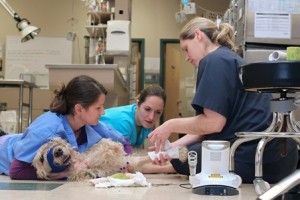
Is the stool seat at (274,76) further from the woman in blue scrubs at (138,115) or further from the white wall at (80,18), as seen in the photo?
the white wall at (80,18)

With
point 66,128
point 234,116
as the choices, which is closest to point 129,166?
point 66,128

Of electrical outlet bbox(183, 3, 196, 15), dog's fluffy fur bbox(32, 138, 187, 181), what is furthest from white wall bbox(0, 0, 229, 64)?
dog's fluffy fur bbox(32, 138, 187, 181)

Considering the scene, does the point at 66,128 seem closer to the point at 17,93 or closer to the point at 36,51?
the point at 17,93

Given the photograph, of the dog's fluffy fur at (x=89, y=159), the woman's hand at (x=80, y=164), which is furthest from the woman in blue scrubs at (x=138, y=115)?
the woman's hand at (x=80, y=164)

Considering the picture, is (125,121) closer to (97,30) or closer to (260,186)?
(260,186)

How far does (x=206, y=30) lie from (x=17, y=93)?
14.9 ft

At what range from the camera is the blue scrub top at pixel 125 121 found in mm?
2566

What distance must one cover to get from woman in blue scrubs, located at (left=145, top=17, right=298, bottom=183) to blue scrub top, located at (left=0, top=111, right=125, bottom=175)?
1.18ft

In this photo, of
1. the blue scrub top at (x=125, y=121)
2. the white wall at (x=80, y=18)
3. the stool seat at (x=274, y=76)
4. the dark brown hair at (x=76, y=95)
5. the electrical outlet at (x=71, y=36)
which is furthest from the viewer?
the white wall at (x=80, y=18)

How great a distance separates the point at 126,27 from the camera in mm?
4758

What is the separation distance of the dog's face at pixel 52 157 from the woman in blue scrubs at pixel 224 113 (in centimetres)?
36

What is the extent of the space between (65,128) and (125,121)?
0.74m

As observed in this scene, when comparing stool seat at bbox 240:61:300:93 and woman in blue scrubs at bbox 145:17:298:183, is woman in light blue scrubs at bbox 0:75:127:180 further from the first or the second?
stool seat at bbox 240:61:300:93

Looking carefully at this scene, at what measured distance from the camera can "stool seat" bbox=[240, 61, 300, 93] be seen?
132cm
